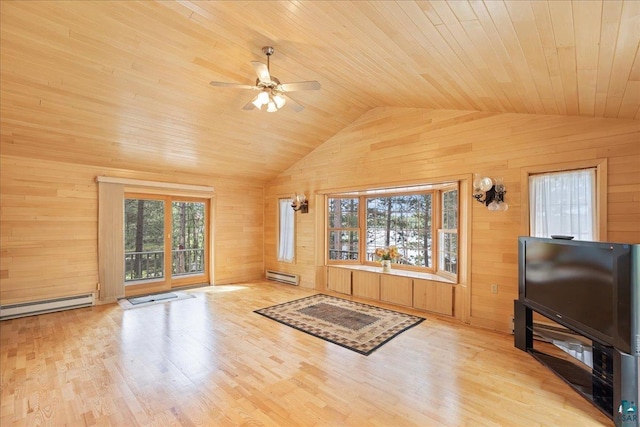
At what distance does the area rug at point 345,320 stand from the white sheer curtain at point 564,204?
2050mm

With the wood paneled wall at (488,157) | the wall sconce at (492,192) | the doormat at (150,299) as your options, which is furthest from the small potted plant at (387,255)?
the doormat at (150,299)

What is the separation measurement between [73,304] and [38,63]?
370cm

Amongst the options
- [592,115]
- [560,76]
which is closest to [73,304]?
[560,76]

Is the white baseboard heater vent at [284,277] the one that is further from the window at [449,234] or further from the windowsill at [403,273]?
the window at [449,234]

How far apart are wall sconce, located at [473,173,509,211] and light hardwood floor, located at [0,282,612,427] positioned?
1.63 meters

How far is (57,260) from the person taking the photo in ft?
15.5

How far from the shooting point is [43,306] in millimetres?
4555

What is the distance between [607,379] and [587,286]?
0.69 metres

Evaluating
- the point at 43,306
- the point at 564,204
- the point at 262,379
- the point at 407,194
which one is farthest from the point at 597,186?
the point at 43,306

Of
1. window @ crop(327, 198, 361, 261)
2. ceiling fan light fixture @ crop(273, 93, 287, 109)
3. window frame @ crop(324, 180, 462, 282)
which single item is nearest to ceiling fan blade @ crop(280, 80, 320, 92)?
ceiling fan light fixture @ crop(273, 93, 287, 109)

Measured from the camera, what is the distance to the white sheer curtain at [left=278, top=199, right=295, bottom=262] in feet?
22.2

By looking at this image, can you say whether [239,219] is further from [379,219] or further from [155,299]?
[379,219]

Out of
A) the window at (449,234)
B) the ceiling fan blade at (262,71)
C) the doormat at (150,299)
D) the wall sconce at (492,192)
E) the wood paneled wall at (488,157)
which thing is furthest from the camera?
the doormat at (150,299)

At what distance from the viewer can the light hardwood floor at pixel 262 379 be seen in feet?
7.16
